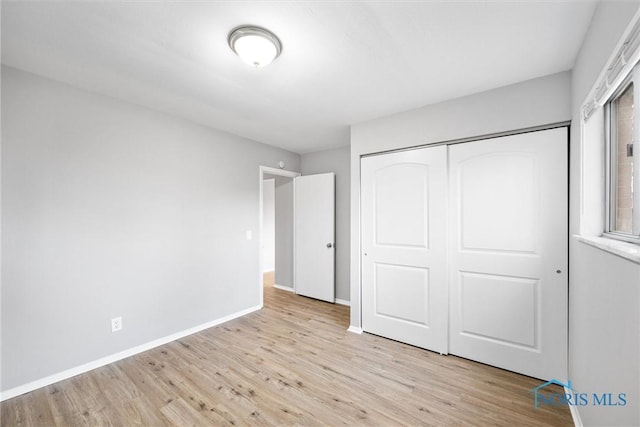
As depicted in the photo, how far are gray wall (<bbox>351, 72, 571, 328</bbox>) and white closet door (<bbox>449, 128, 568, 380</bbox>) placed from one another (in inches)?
5.3

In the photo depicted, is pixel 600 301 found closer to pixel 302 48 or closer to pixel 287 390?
pixel 287 390

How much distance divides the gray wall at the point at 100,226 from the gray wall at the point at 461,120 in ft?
5.55

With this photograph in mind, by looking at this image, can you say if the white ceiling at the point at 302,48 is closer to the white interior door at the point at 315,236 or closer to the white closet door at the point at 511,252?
the white closet door at the point at 511,252

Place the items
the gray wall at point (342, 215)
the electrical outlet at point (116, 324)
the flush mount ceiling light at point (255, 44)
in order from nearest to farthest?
the flush mount ceiling light at point (255, 44) < the electrical outlet at point (116, 324) < the gray wall at point (342, 215)

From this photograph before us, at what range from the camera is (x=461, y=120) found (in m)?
2.42

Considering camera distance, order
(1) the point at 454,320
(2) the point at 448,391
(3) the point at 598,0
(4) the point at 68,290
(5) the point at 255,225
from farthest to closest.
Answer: (5) the point at 255,225 → (1) the point at 454,320 → (4) the point at 68,290 → (2) the point at 448,391 → (3) the point at 598,0

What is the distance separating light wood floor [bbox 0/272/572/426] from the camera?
5.67ft

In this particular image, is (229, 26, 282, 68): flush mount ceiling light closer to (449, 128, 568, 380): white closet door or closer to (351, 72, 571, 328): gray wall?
(351, 72, 571, 328): gray wall

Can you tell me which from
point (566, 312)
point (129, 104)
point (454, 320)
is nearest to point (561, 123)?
point (566, 312)

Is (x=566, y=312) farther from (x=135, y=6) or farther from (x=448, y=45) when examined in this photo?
(x=135, y=6)

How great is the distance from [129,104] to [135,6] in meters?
1.47

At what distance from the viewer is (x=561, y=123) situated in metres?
2.01

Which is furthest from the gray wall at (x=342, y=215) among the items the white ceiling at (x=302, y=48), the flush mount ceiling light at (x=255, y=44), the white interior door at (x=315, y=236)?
the flush mount ceiling light at (x=255, y=44)

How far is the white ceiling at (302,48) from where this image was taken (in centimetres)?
141
